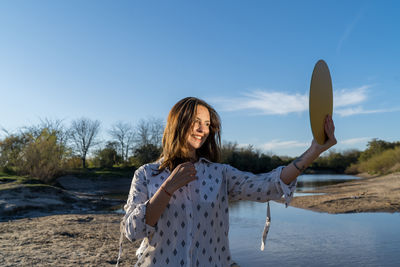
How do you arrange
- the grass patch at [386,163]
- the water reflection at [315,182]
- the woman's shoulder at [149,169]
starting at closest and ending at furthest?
1. the woman's shoulder at [149,169]
2. the water reflection at [315,182]
3. the grass patch at [386,163]

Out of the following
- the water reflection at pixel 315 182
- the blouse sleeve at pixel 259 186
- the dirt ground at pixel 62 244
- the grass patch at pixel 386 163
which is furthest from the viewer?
the grass patch at pixel 386 163

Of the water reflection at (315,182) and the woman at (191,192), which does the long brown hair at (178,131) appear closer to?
the woman at (191,192)

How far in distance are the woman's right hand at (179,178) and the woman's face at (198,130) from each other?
0.27 metres

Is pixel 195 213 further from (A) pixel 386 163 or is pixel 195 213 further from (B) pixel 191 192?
(A) pixel 386 163

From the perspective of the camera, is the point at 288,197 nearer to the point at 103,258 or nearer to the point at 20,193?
the point at 103,258

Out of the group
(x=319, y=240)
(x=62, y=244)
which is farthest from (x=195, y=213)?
(x=319, y=240)

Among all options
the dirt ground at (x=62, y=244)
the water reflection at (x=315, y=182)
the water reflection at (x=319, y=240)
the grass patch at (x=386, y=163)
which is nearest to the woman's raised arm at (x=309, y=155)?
the dirt ground at (x=62, y=244)

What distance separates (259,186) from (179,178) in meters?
0.43

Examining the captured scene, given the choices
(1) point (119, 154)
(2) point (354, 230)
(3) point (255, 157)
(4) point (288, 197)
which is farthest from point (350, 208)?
(1) point (119, 154)

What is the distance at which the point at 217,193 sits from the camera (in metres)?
1.71

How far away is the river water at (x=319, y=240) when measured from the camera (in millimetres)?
6371

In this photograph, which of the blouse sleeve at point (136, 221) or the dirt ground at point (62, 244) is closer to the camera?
the blouse sleeve at point (136, 221)

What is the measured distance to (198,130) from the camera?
5.96ft

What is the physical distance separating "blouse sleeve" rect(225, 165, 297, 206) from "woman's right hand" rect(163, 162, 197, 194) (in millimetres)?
316
